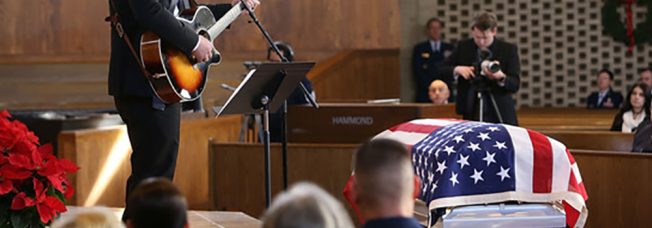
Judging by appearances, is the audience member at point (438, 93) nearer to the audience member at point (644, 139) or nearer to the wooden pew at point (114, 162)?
the wooden pew at point (114, 162)

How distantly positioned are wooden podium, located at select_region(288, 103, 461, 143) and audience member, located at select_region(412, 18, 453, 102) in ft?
15.7

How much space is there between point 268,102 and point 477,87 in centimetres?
252

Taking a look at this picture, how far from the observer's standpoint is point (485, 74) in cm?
745

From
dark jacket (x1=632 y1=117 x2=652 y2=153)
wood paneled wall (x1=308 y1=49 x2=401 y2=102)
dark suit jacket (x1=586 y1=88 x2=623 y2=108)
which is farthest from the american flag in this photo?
dark suit jacket (x1=586 y1=88 x2=623 y2=108)

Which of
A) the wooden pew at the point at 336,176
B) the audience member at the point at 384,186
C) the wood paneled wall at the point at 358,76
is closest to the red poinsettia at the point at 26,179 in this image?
the audience member at the point at 384,186

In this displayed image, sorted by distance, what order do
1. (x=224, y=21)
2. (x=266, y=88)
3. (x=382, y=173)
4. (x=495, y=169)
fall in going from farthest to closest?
1. (x=266, y=88)
2. (x=495, y=169)
3. (x=224, y=21)
4. (x=382, y=173)

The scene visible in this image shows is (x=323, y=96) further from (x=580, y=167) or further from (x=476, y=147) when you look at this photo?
(x=476, y=147)

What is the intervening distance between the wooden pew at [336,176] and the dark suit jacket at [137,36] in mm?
2765

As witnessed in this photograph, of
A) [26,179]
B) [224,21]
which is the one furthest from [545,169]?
[26,179]

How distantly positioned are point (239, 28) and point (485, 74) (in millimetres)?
4730

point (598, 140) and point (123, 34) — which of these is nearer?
point (123, 34)

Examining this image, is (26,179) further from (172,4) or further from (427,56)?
(427,56)

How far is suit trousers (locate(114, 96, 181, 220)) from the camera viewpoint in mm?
4629

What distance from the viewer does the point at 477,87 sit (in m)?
7.53
